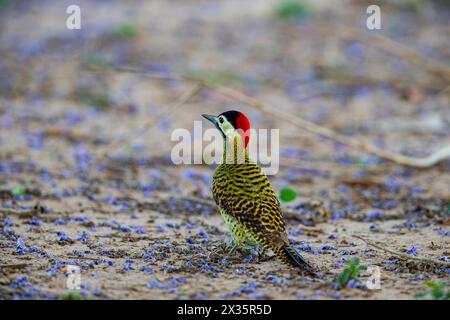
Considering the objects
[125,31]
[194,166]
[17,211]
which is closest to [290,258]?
[17,211]

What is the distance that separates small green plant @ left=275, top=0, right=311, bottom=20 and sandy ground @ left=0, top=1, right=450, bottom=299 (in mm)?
142

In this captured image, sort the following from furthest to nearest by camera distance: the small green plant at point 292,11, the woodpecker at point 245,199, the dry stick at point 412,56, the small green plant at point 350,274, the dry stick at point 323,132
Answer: the small green plant at point 292,11 → the dry stick at point 412,56 → the dry stick at point 323,132 → the woodpecker at point 245,199 → the small green plant at point 350,274

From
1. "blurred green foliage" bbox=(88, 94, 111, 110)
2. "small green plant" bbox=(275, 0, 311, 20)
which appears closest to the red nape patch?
"blurred green foliage" bbox=(88, 94, 111, 110)

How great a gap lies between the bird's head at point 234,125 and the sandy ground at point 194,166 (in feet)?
3.06

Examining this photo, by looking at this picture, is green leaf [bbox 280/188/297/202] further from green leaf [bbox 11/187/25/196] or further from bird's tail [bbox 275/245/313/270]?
green leaf [bbox 11/187/25/196]

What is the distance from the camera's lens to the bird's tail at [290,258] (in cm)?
575

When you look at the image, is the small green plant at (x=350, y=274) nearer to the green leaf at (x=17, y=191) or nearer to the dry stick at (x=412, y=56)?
the green leaf at (x=17, y=191)

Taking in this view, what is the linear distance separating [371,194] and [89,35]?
8.20 meters

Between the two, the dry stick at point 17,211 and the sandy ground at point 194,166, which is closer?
the sandy ground at point 194,166

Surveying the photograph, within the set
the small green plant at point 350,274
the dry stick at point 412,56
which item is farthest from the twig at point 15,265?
the dry stick at point 412,56

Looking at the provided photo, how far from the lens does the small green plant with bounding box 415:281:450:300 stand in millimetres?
5082

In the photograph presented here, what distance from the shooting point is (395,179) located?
31.2 ft
